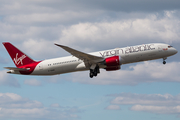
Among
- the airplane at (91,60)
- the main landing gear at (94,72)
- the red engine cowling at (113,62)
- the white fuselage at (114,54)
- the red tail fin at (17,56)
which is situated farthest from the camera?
the red tail fin at (17,56)

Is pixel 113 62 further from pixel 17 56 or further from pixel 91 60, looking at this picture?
pixel 17 56

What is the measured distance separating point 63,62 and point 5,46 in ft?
48.3

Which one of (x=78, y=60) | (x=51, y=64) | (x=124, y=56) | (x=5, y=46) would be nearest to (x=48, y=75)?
(x=51, y=64)

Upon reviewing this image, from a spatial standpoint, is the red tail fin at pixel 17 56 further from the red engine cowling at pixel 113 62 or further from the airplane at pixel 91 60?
the red engine cowling at pixel 113 62

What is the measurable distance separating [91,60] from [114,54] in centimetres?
496

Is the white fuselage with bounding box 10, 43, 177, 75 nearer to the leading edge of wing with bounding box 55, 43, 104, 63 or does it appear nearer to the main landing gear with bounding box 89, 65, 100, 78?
the main landing gear with bounding box 89, 65, 100, 78

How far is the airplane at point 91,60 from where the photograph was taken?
6475cm

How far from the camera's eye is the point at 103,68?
229 ft

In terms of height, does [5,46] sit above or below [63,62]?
above

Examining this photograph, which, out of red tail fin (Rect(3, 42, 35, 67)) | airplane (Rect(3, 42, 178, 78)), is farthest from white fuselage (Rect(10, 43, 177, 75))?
red tail fin (Rect(3, 42, 35, 67))

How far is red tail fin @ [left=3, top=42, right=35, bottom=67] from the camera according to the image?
70.9m

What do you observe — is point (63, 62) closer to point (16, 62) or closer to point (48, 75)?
point (48, 75)

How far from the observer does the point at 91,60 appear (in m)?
65.6

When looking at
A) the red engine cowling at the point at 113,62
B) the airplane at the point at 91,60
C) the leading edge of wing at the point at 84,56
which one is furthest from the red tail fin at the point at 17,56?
the red engine cowling at the point at 113,62
